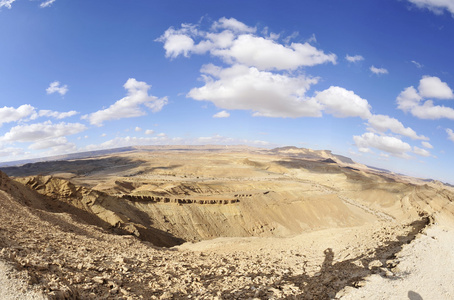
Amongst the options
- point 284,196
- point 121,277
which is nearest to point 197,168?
point 284,196

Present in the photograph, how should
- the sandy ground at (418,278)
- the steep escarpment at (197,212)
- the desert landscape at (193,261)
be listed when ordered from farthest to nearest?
the steep escarpment at (197,212) < the sandy ground at (418,278) < the desert landscape at (193,261)

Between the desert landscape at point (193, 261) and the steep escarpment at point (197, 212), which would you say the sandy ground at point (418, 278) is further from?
the steep escarpment at point (197, 212)

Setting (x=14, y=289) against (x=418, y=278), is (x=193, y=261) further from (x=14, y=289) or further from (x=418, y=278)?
(x=418, y=278)

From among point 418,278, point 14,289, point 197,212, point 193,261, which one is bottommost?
point 197,212

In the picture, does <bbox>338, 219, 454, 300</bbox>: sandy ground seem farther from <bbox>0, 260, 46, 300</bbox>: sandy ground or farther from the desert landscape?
<bbox>0, 260, 46, 300</bbox>: sandy ground

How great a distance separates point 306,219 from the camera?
3603 cm

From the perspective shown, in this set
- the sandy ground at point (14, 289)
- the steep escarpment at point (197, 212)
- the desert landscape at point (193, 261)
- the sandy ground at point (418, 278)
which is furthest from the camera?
the steep escarpment at point (197, 212)

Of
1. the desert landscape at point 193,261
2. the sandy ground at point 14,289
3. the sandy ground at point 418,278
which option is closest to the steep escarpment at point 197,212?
the desert landscape at point 193,261

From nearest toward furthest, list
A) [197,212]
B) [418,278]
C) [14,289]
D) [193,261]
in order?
[14,289], [418,278], [193,261], [197,212]

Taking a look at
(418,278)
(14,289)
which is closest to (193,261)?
(14,289)

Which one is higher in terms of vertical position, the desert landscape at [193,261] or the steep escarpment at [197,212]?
the desert landscape at [193,261]

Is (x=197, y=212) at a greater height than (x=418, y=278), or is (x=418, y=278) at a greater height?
(x=418, y=278)

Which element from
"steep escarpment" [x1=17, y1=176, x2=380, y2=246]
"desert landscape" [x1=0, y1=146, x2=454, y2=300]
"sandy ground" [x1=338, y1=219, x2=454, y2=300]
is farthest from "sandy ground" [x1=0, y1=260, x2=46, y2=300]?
"steep escarpment" [x1=17, y1=176, x2=380, y2=246]

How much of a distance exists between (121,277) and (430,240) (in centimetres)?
1172
